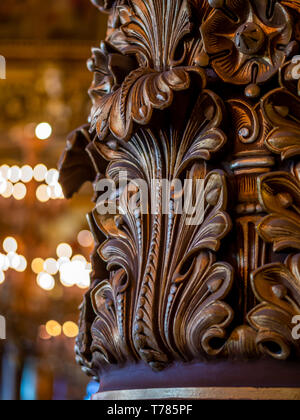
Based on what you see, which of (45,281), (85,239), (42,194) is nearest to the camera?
(42,194)

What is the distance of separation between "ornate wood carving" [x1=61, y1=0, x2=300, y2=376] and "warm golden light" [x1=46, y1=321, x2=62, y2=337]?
7356 mm

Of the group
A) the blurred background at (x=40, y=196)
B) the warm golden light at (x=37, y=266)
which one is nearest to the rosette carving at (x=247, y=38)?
the blurred background at (x=40, y=196)

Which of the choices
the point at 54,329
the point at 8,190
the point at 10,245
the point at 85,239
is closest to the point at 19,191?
the point at 8,190

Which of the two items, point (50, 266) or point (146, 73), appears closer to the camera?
point (146, 73)

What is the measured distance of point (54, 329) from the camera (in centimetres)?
836

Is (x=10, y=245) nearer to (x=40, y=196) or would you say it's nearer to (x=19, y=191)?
(x=19, y=191)

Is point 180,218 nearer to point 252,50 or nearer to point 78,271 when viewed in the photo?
point 252,50

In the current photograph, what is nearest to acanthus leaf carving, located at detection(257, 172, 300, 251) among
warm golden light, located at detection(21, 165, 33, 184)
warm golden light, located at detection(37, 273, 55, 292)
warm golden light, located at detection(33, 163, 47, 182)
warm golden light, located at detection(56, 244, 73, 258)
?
warm golden light, located at detection(33, 163, 47, 182)

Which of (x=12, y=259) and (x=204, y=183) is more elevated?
(x=204, y=183)

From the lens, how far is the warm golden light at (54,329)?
8305mm

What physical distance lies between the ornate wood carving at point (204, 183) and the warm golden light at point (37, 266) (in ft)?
21.8

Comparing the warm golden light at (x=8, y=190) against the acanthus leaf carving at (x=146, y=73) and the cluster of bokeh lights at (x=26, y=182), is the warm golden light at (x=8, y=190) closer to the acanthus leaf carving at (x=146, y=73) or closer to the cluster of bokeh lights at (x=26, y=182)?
the cluster of bokeh lights at (x=26, y=182)

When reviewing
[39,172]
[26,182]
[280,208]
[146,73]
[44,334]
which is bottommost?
[44,334]

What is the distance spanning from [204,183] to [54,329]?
763cm
